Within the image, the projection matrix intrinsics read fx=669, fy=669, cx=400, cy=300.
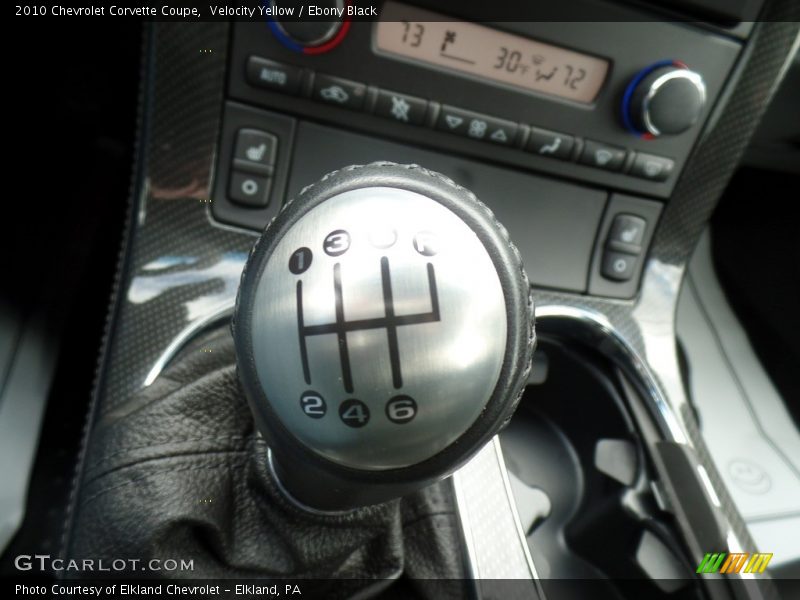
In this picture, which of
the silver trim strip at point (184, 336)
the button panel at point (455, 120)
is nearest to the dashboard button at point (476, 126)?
the button panel at point (455, 120)

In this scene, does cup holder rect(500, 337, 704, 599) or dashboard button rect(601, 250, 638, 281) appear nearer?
cup holder rect(500, 337, 704, 599)

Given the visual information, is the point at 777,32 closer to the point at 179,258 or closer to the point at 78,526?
the point at 179,258

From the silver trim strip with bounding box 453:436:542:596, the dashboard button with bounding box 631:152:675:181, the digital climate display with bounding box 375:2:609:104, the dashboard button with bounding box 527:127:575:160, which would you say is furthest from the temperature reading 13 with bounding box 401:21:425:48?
the silver trim strip with bounding box 453:436:542:596

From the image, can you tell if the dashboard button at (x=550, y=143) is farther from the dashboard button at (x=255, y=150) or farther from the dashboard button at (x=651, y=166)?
the dashboard button at (x=255, y=150)

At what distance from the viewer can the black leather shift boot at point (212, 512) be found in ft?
1.22

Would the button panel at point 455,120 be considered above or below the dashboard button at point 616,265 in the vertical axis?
above

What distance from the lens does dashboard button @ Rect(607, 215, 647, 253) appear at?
0.66 m

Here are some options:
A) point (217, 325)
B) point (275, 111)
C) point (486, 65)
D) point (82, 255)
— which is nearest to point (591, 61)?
point (486, 65)

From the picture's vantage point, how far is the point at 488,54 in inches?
22.5

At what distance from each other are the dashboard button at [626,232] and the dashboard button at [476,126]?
0.48 ft

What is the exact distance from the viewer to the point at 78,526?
411 mm

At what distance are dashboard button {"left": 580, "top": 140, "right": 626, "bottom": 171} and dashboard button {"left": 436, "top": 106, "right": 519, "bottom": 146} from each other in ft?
0.24

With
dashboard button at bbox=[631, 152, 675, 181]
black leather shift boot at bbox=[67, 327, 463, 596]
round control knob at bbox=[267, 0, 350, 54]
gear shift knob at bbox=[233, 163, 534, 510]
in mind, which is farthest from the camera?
dashboard button at bbox=[631, 152, 675, 181]

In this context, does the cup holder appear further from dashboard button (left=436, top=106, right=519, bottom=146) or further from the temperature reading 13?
the temperature reading 13
